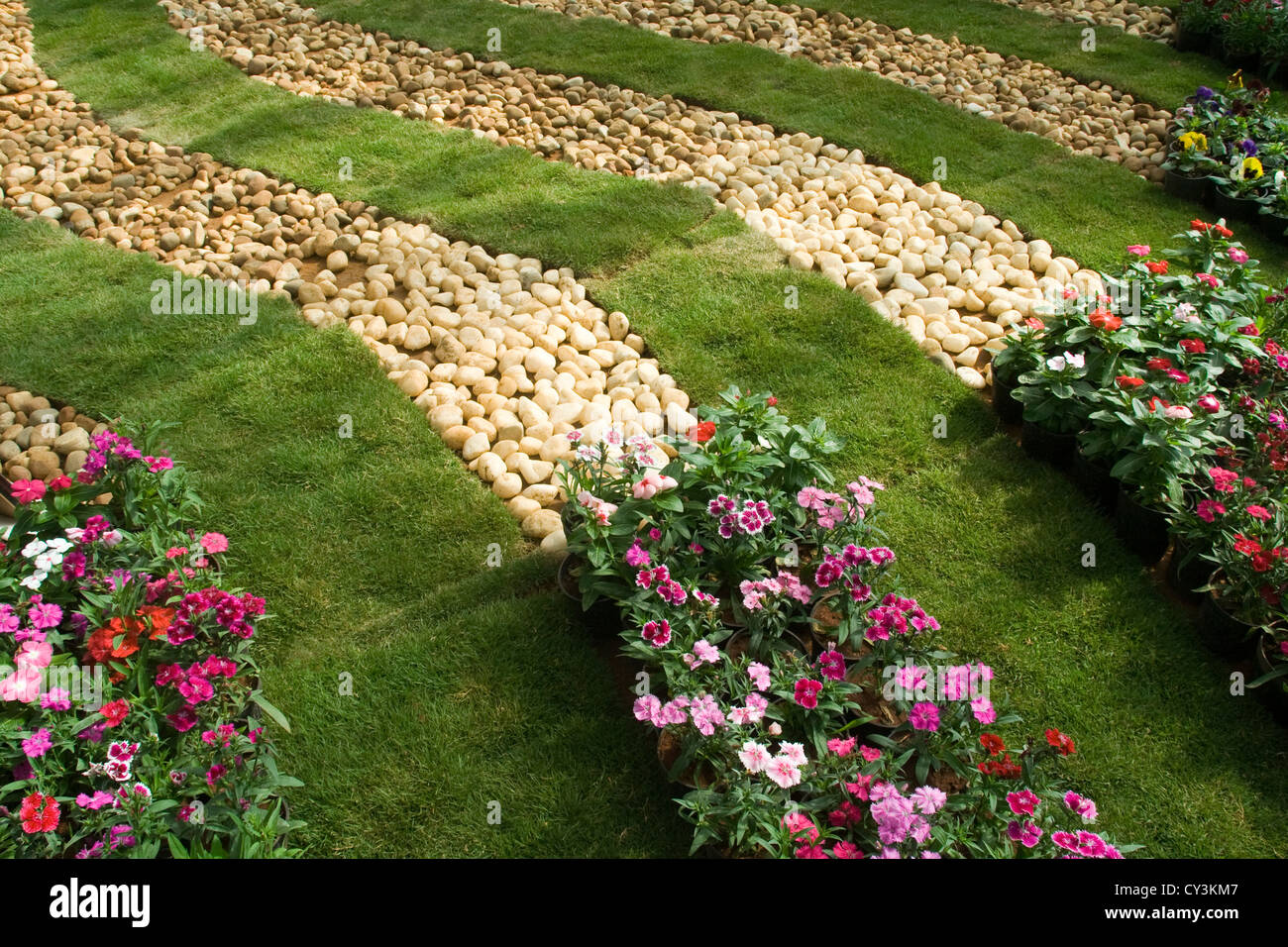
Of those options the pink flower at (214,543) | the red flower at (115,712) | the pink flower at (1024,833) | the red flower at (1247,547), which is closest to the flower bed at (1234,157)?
the red flower at (1247,547)

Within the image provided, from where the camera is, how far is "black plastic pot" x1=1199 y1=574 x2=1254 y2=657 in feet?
9.96

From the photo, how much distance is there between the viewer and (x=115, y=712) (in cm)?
240

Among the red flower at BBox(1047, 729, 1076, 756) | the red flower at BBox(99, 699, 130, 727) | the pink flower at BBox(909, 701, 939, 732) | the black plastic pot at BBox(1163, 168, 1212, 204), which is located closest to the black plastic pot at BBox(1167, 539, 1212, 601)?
the red flower at BBox(1047, 729, 1076, 756)

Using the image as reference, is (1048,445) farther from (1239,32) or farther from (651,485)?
(1239,32)

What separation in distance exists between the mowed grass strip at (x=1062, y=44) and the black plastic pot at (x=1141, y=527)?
3987 millimetres

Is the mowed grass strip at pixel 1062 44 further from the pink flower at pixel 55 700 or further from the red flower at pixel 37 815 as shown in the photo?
the red flower at pixel 37 815

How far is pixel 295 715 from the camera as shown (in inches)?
115

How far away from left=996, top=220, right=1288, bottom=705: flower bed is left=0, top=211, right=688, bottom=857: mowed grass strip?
1912 millimetres

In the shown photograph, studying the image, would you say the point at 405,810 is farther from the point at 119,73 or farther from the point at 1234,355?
the point at 119,73

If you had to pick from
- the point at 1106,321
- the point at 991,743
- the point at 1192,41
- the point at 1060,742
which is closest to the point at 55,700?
the point at 991,743

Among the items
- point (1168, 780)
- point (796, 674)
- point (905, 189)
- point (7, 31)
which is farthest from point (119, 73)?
point (1168, 780)

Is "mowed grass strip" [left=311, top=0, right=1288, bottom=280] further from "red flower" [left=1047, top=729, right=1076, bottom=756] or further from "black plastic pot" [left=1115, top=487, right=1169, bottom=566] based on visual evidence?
"red flower" [left=1047, top=729, right=1076, bottom=756]

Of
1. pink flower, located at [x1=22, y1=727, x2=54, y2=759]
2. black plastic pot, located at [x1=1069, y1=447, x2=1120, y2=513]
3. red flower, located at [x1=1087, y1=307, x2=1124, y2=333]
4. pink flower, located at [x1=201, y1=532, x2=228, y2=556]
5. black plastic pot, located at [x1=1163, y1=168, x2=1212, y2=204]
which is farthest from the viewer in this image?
black plastic pot, located at [x1=1163, y1=168, x2=1212, y2=204]
